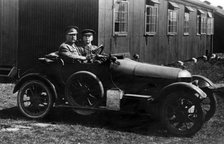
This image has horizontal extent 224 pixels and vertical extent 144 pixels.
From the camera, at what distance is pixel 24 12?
11953 mm

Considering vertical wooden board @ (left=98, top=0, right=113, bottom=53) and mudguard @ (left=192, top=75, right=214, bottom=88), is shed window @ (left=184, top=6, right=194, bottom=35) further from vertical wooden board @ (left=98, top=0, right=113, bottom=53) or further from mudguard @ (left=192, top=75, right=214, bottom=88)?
mudguard @ (left=192, top=75, right=214, bottom=88)

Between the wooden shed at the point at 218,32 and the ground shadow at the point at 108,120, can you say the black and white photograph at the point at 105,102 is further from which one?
the wooden shed at the point at 218,32

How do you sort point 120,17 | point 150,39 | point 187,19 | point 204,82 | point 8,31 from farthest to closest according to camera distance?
point 187,19 → point 150,39 → point 8,31 → point 120,17 → point 204,82

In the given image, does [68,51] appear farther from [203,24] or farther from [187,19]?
[203,24]

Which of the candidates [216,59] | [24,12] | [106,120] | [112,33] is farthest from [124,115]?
[216,59]

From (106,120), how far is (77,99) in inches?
25.0

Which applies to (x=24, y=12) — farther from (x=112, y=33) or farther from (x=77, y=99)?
(x=77, y=99)

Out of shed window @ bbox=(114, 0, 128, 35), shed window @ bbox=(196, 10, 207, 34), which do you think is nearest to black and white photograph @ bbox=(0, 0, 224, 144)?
shed window @ bbox=(114, 0, 128, 35)

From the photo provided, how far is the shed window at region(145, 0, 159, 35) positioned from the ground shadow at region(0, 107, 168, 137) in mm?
8097

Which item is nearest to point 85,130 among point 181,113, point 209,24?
point 181,113

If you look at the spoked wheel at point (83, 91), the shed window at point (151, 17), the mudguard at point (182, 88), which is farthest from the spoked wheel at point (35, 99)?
the shed window at point (151, 17)

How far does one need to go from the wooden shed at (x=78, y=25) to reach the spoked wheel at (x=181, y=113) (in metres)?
5.38

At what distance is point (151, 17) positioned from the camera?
15.5m

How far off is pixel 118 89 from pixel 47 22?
5781 mm
